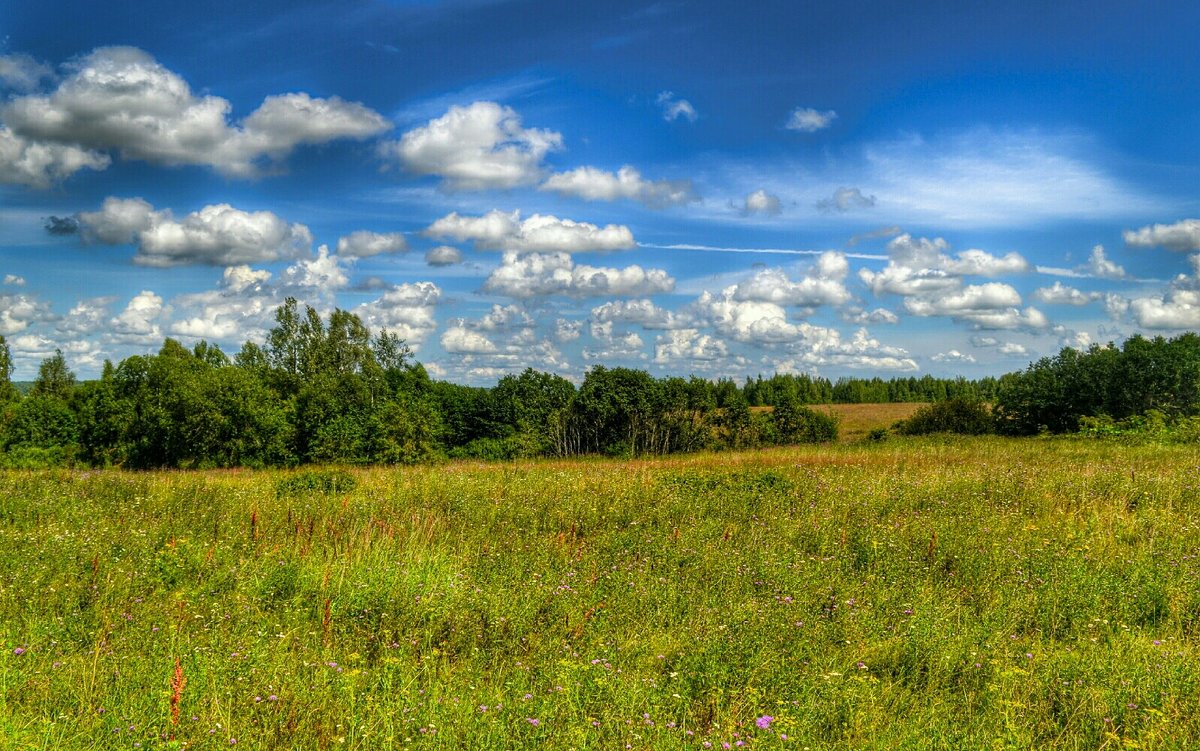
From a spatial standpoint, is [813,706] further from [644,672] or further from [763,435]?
[763,435]

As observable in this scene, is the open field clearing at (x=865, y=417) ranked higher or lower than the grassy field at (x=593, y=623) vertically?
lower

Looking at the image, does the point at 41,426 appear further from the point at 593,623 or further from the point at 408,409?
the point at 593,623

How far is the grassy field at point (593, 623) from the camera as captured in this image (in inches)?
177

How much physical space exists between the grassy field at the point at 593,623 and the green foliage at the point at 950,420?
45487 mm

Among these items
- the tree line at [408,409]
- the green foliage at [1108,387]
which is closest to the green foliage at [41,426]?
the tree line at [408,409]

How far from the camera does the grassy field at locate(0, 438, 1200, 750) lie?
177 inches

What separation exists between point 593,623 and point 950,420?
5537cm

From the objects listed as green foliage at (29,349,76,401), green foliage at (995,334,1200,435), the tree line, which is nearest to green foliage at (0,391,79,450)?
the tree line

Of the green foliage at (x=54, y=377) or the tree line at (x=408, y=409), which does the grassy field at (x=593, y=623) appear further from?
the green foliage at (x=54, y=377)

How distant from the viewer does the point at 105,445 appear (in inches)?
1965

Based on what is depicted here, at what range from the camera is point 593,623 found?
6309 millimetres

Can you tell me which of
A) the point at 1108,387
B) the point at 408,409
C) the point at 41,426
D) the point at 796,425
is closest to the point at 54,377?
the point at 41,426

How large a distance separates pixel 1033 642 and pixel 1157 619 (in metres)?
1.81

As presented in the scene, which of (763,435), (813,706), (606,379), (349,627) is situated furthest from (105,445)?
(813,706)
